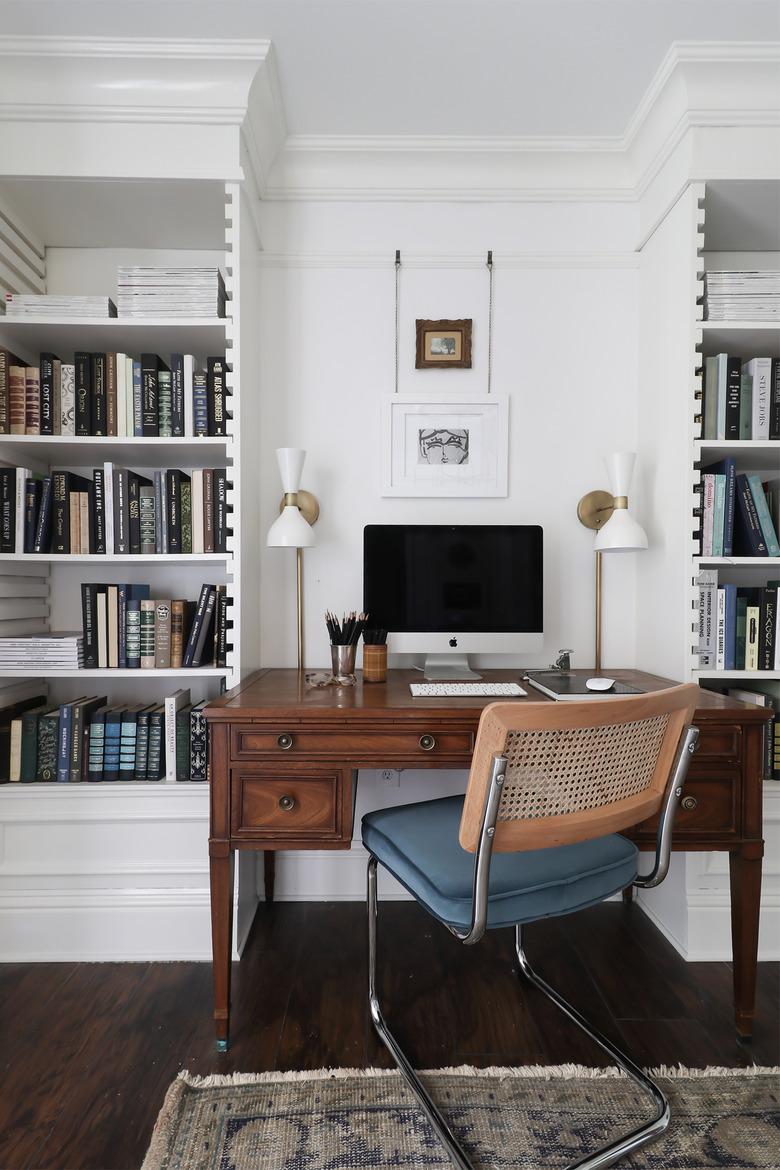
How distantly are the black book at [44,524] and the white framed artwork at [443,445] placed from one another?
3.61 feet

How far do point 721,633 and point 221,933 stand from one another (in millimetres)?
1684

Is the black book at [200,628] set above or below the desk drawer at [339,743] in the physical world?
above

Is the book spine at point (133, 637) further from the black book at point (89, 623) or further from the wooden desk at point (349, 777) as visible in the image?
the wooden desk at point (349, 777)

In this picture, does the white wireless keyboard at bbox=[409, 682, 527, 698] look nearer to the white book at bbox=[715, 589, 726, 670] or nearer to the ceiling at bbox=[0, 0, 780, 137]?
the white book at bbox=[715, 589, 726, 670]

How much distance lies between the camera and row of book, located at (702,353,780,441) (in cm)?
195

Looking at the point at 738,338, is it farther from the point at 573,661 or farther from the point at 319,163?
the point at 319,163

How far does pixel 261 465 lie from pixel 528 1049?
1.93 m

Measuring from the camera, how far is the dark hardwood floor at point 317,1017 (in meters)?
1.36

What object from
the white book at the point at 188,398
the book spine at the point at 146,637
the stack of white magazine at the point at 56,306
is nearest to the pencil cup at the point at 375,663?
the book spine at the point at 146,637

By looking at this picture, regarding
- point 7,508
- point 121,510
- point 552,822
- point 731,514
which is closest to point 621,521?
point 731,514

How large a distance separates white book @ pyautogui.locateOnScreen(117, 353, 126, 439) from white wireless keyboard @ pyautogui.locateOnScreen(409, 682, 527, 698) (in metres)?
1.21

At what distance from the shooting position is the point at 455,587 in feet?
6.54

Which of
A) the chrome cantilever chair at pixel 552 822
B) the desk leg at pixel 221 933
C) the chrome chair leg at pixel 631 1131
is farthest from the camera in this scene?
the desk leg at pixel 221 933

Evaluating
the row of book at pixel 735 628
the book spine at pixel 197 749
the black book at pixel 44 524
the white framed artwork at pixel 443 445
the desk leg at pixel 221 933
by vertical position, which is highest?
the white framed artwork at pixel 443 445
